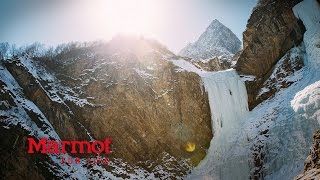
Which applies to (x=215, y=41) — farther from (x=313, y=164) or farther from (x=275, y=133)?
(x=313, y=164)

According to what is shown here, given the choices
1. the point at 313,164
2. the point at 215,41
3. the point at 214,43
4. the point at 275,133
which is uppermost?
the point at 215,41

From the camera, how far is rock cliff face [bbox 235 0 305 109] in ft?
104

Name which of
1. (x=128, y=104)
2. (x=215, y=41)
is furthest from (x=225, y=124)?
(x=215, y=41)

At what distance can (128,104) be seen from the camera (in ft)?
99.2

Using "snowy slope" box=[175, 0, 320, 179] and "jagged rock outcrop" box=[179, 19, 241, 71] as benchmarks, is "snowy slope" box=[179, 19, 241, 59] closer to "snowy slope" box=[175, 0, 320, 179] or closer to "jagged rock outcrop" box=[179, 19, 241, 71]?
"jagged rock outcrop" box=[179, 19, 241, 71]

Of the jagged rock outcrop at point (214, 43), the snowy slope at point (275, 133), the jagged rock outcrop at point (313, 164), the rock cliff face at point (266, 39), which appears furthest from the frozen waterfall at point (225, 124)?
the jagged rock outcrop at point (214, 43)

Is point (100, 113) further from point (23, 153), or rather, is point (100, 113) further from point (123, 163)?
point (23, 153)

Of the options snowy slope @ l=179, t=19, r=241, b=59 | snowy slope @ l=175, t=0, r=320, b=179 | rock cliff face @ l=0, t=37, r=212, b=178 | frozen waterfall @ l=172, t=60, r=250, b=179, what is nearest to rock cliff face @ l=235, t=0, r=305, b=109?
snowy slope @ l=175, t=0, r=320, b=179

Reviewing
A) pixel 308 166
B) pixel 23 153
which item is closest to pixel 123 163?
pixel 23 153

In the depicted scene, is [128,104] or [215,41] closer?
[128,104]

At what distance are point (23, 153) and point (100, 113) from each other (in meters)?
7.23

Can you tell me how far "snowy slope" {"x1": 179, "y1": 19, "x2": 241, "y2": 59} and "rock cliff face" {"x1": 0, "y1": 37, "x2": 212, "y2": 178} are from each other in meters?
28.1

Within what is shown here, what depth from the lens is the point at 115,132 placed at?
29531mm

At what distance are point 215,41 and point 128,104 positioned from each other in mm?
34735
